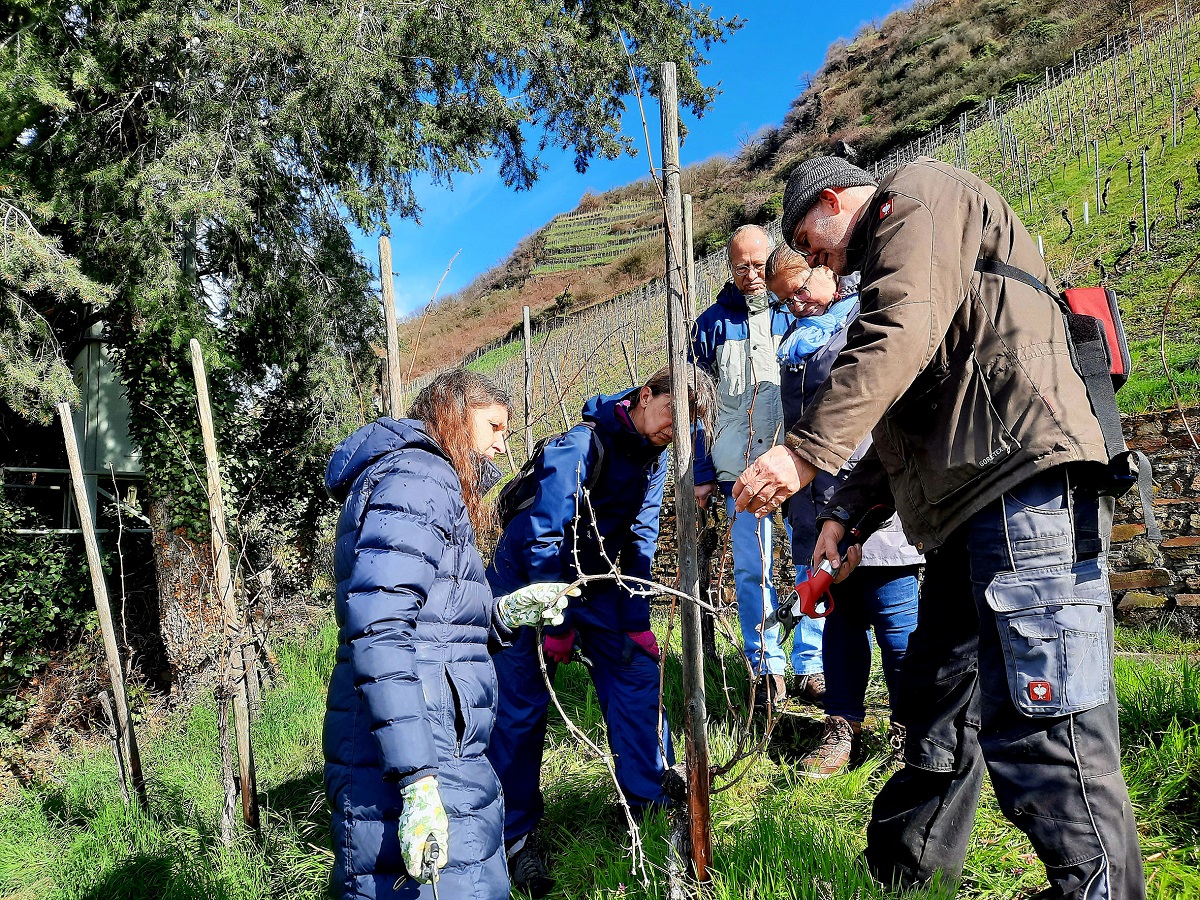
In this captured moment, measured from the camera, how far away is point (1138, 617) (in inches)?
197

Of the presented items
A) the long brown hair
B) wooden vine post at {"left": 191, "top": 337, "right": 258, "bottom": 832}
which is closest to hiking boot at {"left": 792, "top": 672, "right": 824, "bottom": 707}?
the long brown hair

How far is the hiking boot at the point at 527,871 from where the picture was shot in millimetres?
2619

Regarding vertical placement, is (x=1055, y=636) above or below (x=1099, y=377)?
below

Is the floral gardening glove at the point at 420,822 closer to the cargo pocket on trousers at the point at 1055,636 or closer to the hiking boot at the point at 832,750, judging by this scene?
the cargo pocket on trousers at the point at 1055,636

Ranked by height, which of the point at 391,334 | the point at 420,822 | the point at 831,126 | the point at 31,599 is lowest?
the point at 420,822

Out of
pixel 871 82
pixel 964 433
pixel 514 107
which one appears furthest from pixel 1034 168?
pixel 871 82

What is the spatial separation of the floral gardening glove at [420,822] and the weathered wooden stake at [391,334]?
6.45 ft

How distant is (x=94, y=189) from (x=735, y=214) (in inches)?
1190

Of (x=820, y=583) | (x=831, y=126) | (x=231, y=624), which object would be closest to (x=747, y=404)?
(x=820, y=583)

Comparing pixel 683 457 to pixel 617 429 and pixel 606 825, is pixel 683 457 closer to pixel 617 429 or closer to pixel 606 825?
pixel 617 429

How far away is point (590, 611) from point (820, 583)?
3.48 ft

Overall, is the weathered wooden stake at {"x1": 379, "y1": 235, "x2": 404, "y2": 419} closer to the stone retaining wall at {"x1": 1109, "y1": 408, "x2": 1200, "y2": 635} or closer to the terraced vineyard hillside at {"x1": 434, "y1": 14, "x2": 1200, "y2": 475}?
the terraced vineyard hillside at {"x1": 434, "y1": 14, "x2": 1200, "y2": 475}

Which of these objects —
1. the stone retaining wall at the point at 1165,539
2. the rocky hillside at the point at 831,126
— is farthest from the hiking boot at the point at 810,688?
the rocky hillside at the point at 831,126

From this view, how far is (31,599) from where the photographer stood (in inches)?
320
